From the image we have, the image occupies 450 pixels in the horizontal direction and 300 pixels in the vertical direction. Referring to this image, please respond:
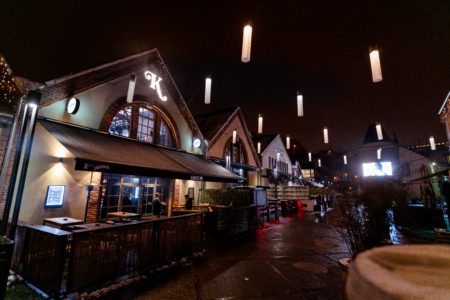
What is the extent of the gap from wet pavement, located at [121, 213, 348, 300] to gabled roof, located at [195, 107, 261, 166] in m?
9.82

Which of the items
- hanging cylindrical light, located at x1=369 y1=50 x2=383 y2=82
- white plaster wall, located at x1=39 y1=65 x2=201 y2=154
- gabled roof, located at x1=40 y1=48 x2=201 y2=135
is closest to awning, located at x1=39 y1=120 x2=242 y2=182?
white plaster wall, located at x1=39 y1=65 x2=201 y2=154

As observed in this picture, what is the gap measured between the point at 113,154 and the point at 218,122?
39.2 feet

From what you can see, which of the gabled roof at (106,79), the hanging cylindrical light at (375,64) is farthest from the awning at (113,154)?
the hanging cylindrical light at (375,64)

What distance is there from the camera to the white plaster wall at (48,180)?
7.41 meters

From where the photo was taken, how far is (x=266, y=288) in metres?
5.00

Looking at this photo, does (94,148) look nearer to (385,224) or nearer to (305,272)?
(305,272)

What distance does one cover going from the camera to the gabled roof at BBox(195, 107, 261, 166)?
17562mm

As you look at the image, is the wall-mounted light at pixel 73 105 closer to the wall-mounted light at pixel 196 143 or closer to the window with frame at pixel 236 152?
the wall-mounted light at pixel 196 143

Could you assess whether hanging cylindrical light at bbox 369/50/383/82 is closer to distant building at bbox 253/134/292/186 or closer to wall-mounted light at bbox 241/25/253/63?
wall-mounted light at bbox 241/25/253/63

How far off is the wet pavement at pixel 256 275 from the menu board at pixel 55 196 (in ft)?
16.6

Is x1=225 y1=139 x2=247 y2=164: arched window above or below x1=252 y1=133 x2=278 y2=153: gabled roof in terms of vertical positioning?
below

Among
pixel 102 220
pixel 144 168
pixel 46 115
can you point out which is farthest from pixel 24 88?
pixel 102 220

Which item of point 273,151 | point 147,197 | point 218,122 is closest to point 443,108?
point 218,122

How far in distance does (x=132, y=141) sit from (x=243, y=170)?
12452mm
